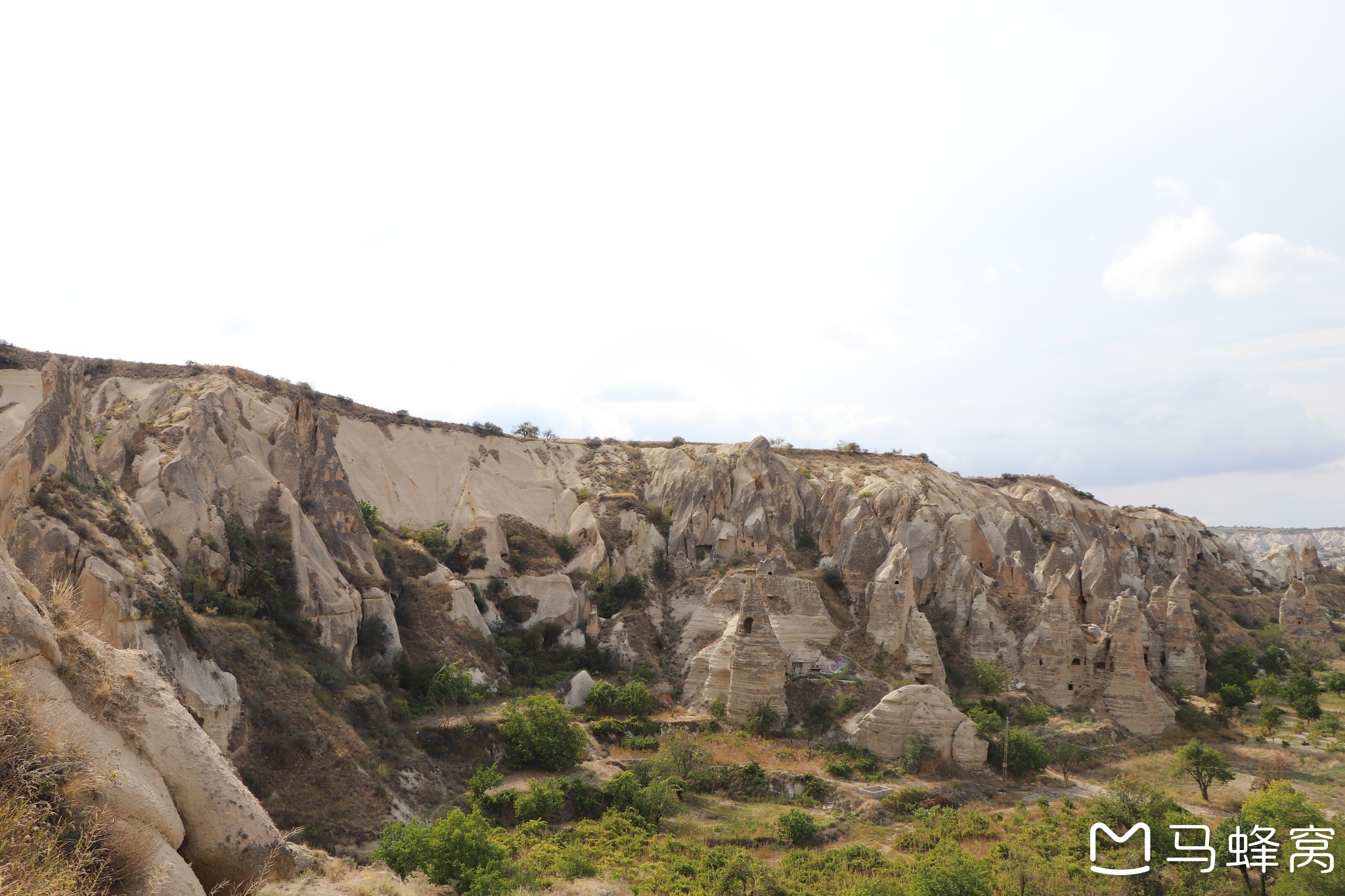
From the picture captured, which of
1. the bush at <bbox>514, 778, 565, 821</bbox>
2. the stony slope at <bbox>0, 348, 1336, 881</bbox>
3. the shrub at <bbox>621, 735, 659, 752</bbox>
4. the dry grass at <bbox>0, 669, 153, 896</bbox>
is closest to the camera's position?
the dry grass at <bbox>0, 669, 153, 896</bbox>

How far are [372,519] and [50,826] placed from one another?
30.0m

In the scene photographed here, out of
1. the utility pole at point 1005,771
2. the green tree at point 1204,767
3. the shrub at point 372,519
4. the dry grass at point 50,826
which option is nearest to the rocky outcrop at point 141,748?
the dry grass at point 50,826

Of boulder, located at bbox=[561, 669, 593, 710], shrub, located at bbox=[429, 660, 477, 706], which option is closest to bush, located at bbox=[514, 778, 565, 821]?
shrub, located at bbox=[429, 660, 477, 706]

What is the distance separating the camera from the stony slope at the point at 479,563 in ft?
59.2

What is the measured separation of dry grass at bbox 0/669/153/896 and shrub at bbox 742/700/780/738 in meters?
22.1

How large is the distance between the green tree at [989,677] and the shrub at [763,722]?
9.02 metres

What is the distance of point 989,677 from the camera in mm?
30156

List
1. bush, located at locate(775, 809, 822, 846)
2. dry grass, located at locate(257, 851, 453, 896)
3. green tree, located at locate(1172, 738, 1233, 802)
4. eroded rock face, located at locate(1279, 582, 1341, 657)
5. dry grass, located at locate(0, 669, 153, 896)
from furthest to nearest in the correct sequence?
eroded rock face, located at locate(1279, 582, 1341, 657) → green tree, located at locate(1172, 738, 1233, 802) → bush, located at locate(775, 809, 822, 846) → dry grass, located at locate(257, 851, 453, 896) → dry grass, located at locate(0, 669, 153, 896)

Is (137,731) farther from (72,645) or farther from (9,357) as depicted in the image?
(9,357)

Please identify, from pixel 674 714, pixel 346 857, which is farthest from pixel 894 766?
pixel 346 857

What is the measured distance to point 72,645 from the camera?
7.49m

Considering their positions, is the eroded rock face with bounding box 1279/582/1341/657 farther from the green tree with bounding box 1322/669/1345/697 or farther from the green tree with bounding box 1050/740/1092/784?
the green tree with bounding box 1050/740/1092/784

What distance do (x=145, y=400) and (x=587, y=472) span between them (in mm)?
23479

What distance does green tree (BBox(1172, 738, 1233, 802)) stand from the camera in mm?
22484
